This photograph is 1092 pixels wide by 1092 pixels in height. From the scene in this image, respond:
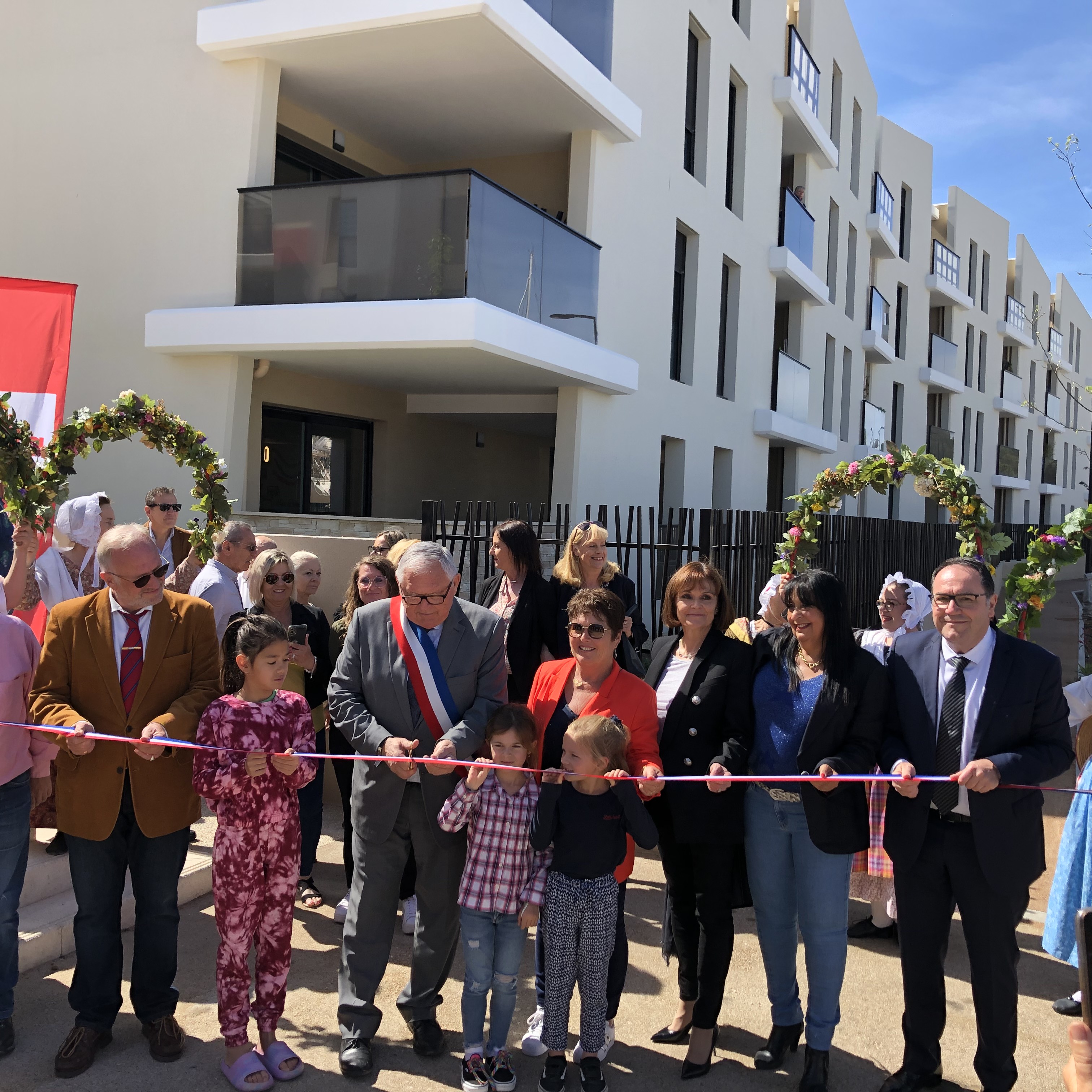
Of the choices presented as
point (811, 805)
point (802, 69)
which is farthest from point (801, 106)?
point (811, 805)

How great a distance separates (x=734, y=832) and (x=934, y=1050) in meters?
1.10

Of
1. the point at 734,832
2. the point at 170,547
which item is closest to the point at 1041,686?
the point at 734,832

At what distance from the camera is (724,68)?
16.0m

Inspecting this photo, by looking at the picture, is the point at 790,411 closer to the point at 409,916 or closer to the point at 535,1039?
the point at 409,916

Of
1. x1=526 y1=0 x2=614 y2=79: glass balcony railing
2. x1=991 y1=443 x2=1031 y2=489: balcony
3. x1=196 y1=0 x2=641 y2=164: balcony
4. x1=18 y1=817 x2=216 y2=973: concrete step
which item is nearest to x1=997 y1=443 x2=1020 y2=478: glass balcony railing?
x1=991 y1=443 x2=1031 y2=489: balcony

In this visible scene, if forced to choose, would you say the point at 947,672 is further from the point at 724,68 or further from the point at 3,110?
the point at 724,68

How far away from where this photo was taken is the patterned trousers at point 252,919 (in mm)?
3752

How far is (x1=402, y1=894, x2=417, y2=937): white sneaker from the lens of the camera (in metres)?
5.20

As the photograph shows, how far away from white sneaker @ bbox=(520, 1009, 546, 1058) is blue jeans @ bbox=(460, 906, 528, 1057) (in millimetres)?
234

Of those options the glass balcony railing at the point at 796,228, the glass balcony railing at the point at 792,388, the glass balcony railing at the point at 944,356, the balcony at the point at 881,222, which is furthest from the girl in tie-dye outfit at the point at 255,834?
the glass balcony railing at the point at 944,356

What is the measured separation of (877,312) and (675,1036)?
24899 mm

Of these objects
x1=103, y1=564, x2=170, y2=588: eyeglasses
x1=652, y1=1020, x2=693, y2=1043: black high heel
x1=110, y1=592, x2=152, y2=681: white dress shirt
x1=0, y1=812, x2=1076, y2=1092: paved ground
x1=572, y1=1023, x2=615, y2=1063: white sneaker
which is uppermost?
x1=103, y1=564, x2=170, y2=588: eyeglasses

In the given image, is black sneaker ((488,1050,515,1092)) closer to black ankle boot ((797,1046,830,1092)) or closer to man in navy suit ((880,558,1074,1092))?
black ankle boot ((797,1046,830,1092))

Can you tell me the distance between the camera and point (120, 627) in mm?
3965
